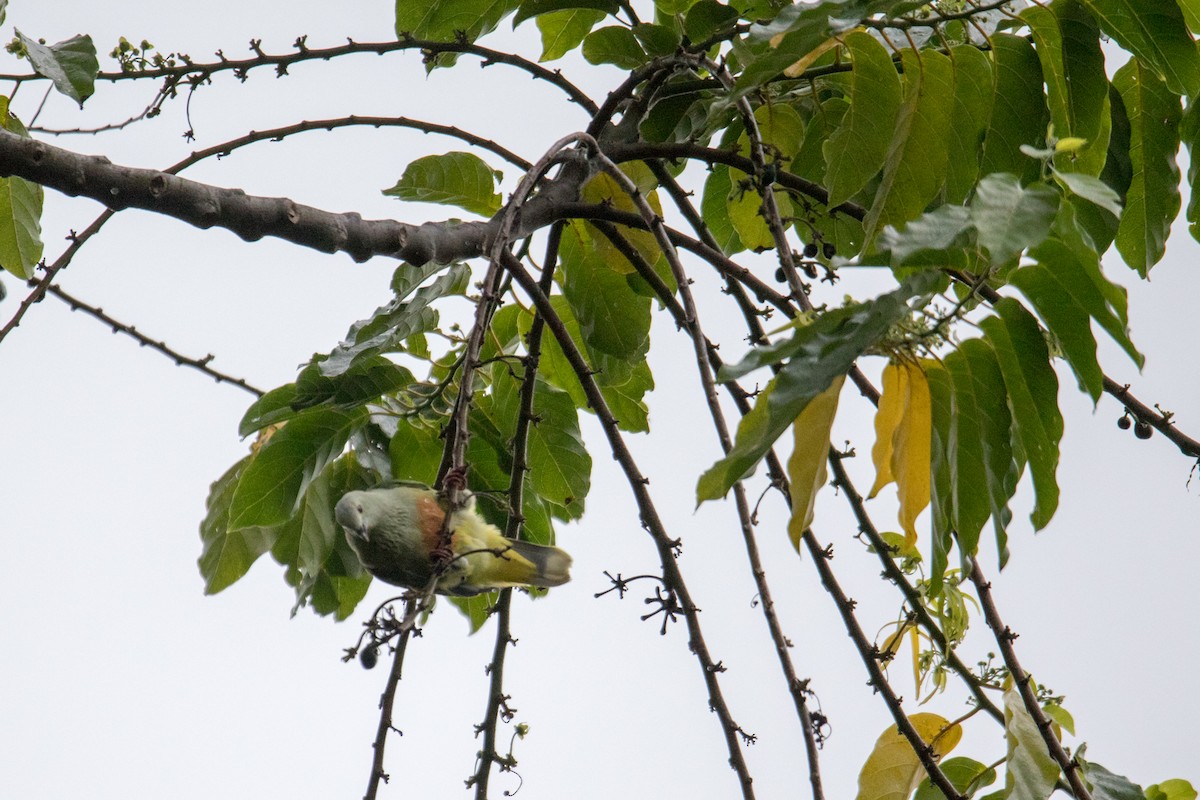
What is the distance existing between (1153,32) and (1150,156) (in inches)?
17.7

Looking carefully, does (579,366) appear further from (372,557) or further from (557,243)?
(372,557)

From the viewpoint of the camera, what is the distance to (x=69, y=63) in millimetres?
2453

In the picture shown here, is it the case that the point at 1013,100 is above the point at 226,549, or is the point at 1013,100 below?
above

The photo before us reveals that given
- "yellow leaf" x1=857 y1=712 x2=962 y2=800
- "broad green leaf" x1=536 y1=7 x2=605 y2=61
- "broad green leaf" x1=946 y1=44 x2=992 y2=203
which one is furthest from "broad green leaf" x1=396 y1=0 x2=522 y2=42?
"yellow leaf" x1=857 y1=712 x2=962 y2=800

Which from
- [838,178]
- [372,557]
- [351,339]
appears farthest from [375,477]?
[838,178]

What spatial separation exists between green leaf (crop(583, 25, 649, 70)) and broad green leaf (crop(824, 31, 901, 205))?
95 cm

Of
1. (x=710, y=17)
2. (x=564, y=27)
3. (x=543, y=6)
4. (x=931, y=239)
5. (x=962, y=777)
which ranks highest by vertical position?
(x=564, y=27)

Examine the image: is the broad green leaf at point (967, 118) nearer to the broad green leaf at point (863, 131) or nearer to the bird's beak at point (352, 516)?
the broad green leaf at point (863, 131)

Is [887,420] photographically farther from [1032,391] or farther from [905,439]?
[1032,391]

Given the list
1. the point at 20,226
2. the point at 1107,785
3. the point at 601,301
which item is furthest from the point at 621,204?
the point at 1107,785

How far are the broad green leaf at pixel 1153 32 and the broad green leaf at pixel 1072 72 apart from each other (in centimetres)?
5

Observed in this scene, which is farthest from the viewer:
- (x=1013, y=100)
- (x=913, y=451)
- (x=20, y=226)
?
(x=20, y=226)

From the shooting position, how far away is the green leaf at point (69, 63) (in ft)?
7.82

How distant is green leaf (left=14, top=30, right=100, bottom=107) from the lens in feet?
7.82
